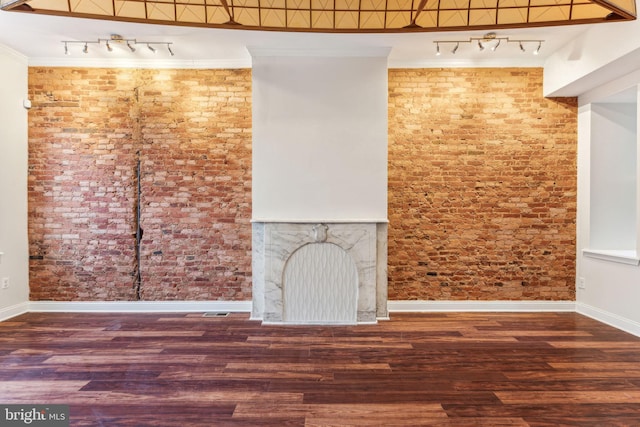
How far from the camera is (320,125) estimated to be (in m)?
4.32

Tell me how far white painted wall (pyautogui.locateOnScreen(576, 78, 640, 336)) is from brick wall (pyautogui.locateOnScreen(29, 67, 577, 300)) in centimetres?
13

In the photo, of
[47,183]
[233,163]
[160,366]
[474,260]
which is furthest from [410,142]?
[47,183]

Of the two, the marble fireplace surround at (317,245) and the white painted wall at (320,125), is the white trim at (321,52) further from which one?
the marble fireplace surround at (317,245)

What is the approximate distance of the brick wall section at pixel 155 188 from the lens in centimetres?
475

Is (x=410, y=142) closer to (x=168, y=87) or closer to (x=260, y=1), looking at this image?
(x=260, y=1)

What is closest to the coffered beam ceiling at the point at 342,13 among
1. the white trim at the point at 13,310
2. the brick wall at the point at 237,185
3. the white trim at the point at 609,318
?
the brick wall at the point at 237,185

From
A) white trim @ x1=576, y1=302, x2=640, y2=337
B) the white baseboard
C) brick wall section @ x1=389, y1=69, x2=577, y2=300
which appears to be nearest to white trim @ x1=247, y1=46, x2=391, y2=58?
brick wall section @ x1=389, y1=69, x2=577, y2=300

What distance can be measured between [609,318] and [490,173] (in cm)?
216

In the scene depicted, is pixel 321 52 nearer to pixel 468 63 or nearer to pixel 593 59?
pixel 468 63

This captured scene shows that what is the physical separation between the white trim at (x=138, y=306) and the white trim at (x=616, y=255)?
437 centimetres

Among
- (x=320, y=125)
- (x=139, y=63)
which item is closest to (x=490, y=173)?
(x=320, y=125)

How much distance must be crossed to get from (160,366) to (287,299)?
5.14 feet

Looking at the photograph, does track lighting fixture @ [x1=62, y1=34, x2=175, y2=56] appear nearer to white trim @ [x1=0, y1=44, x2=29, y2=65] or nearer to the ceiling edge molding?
white trim @ [x1=0, y1=44, x2=29, y2=65]

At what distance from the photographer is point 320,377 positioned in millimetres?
2902
